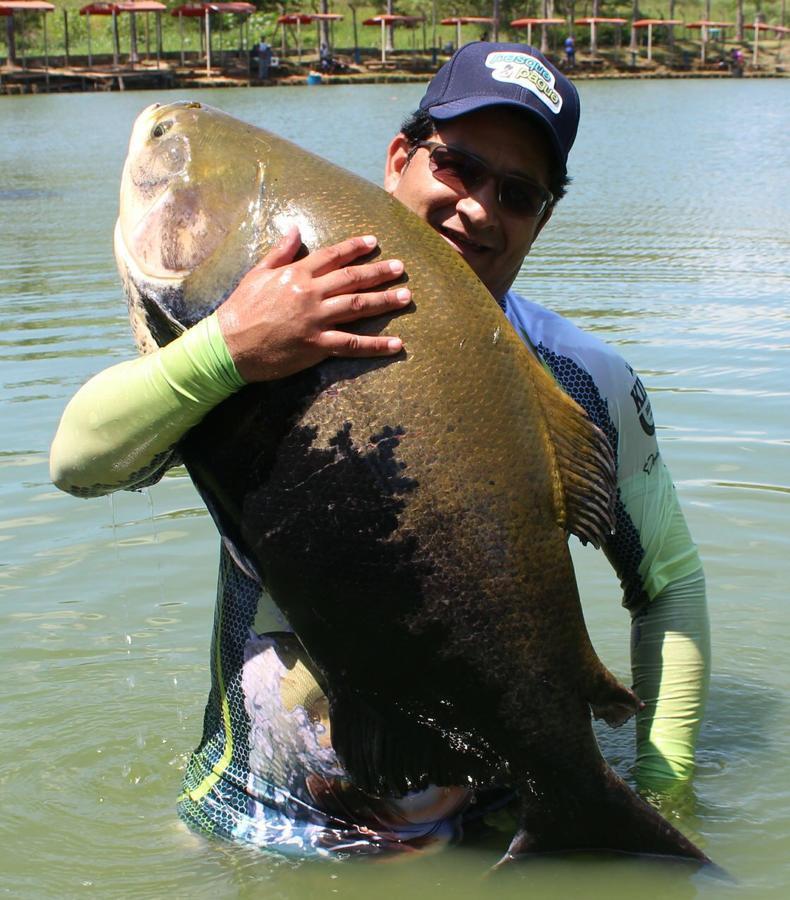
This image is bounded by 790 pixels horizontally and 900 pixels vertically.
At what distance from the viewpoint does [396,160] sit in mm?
2875

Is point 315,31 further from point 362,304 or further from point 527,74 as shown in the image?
point 362,304

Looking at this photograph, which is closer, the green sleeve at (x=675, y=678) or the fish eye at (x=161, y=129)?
the fish eye at (x=161, y=129)

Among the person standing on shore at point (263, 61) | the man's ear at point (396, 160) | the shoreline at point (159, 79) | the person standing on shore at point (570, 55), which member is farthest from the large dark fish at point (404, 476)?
the person standing on shore at point (570, 55)

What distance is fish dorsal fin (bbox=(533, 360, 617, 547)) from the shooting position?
238 centimetres

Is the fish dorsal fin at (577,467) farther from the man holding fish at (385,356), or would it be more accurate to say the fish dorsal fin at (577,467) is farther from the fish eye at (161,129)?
the fish eye at (161,129)

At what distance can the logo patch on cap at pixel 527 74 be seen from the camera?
263 cm

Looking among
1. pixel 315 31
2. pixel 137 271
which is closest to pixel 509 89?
pixel 137 271

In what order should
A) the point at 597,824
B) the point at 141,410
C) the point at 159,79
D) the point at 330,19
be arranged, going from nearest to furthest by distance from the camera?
the point at 141,410
the point at 597,824
the point at 159,79
the point at 330,19

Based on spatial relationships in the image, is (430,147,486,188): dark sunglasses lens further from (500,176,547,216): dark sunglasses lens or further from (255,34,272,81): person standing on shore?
(255,34,272,81): person standing on shore

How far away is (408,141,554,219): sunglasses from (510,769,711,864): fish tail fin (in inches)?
46.0

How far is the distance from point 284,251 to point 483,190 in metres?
0.56

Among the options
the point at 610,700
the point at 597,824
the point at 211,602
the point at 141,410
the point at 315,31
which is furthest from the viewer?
the point at 315,31

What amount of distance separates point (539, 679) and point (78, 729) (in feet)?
7.12

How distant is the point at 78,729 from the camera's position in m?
4.12
